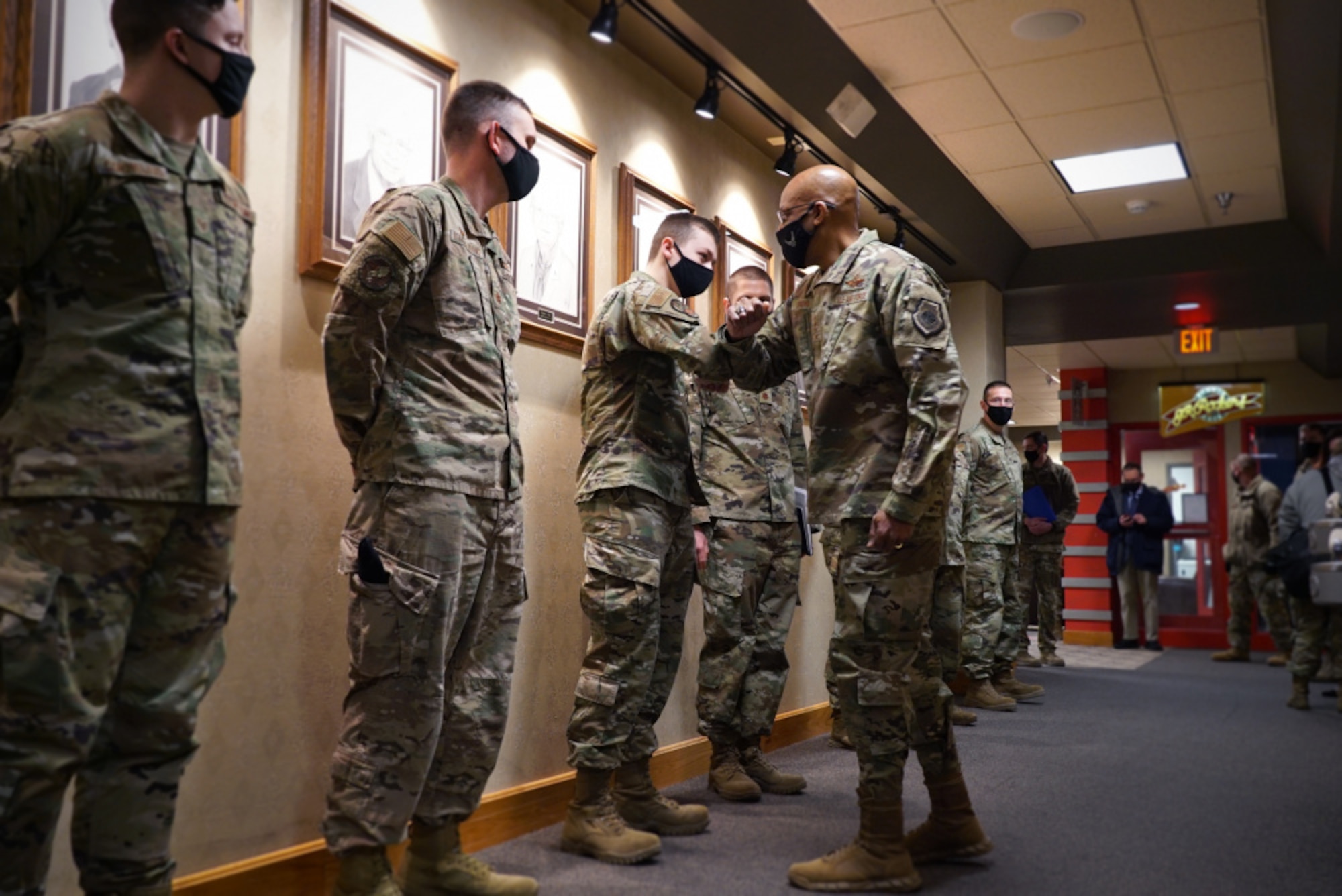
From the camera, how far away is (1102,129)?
571 centimetres

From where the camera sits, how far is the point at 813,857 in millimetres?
2768

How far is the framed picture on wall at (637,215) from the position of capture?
3.78m

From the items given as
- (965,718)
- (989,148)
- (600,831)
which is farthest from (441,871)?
(989,148)

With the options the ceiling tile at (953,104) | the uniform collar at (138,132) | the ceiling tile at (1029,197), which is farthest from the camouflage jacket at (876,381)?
the ceiling tile at (1029,197)

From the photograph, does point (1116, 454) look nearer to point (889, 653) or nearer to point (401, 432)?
point (889, 653)

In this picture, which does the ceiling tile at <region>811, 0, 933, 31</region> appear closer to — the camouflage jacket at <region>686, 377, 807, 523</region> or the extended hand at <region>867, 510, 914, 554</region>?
the camouflage jacket at <region>686, 377, 807, 523</region>

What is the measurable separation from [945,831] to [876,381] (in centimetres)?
123

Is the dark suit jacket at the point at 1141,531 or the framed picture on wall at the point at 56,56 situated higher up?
the framed picture on wall at the point at 56,56

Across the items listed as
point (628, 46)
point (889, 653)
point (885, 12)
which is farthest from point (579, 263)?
point (885, 12)

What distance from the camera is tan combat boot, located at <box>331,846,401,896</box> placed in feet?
6.83

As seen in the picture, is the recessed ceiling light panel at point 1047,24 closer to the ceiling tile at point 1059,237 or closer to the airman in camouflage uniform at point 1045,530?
the ceiling tile at point 1059,237

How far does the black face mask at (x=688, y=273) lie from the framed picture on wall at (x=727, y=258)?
1.16m

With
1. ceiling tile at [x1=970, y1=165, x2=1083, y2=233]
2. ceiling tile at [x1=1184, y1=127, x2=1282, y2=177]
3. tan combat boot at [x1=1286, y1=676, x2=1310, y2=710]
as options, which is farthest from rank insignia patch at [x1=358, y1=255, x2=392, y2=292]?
tan combat boot at [x1=1286, y1=676, x2=1310, y2=710]

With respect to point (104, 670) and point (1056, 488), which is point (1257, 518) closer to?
point (1056, 488)
